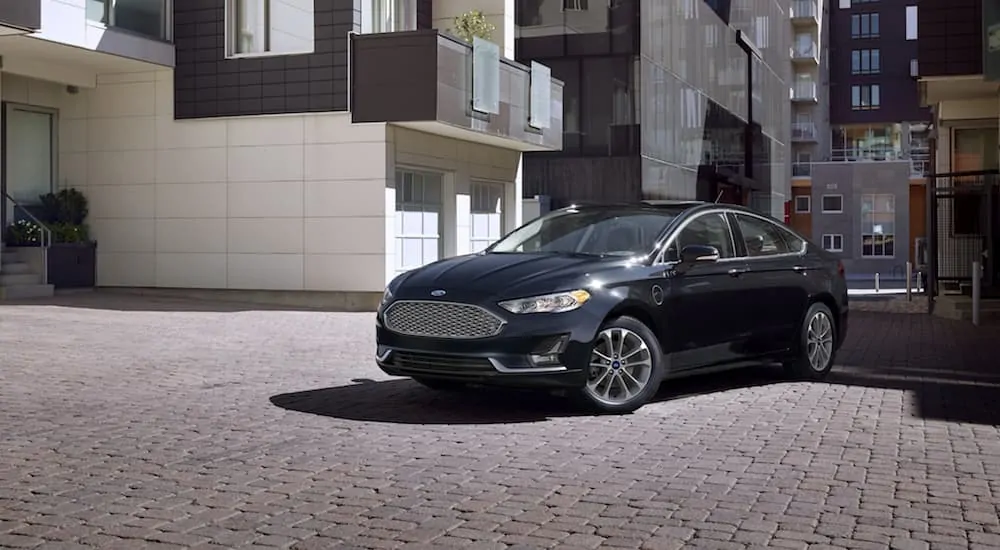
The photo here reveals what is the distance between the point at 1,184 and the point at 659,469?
17.3m

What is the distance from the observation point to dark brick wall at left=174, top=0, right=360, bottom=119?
2012cm

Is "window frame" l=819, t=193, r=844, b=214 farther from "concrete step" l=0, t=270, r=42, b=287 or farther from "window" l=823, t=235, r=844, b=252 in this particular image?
"concrete step" l=0, t=270, r=42, b=287

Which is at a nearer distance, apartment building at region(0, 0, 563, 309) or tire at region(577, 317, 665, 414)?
tire at region(577, 317, 665, 414)

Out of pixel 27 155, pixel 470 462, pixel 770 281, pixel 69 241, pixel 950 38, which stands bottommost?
pixel 470 462

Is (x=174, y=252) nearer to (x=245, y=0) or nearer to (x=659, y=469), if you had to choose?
(x=245, y=0)

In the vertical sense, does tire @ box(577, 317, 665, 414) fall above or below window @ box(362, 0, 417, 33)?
below

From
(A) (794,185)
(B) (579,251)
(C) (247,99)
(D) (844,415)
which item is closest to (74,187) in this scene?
(C) (247,99)

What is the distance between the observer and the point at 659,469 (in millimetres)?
6449

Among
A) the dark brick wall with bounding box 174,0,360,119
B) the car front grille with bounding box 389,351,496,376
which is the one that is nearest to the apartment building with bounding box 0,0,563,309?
the dark brick wall with bounding box 174,0,360,119

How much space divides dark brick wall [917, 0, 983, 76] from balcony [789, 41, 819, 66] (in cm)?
5773

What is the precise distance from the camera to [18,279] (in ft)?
64.7

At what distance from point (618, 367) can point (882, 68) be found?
81517 mm

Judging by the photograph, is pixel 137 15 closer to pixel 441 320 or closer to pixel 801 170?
pixel 441 320

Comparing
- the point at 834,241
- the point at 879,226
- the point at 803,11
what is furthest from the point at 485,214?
the point at 803,11
